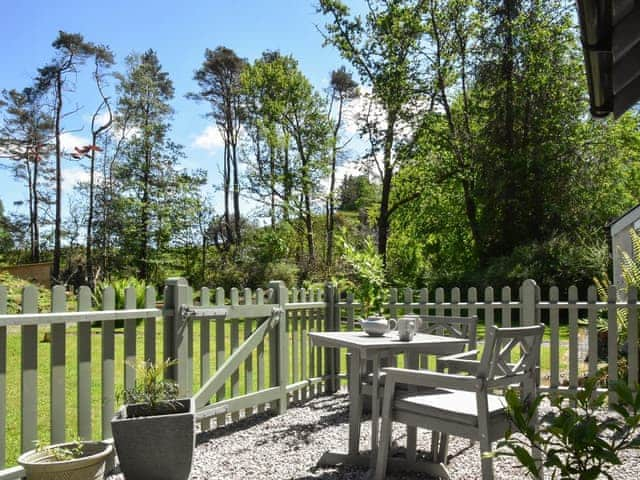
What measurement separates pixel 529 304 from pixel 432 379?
2811 mm

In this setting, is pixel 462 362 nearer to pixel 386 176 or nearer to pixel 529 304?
pixel 529 304

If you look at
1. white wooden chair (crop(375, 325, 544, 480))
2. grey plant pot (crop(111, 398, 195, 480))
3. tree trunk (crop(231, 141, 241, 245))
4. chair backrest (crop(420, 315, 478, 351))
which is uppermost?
tree trunk (crop(231, 141, 241, 245))

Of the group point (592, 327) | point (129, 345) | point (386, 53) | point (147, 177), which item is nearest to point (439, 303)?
point (592, 327)

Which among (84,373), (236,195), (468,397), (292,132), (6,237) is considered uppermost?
(292,132)

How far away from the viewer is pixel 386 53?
57.8ft

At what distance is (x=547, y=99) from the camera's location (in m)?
16.2

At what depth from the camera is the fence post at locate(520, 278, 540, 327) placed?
535 centimetres

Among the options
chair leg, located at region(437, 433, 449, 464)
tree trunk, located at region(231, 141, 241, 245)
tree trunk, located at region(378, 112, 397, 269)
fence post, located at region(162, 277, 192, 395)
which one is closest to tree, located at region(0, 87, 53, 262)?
tree trunk, located at region(231, 141, 241, 245)

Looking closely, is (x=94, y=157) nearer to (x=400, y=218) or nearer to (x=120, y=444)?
(x=400, y=218)

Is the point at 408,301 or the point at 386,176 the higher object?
the point at 386,176

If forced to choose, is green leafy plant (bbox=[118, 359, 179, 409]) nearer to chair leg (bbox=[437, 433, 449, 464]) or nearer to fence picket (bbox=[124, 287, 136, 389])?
fence picket (bbox=[124, 287, 136, 389])

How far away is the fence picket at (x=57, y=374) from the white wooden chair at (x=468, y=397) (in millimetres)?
1926

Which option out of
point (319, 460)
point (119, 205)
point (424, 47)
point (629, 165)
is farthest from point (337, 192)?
point (319, 460)

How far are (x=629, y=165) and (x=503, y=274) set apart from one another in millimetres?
7175
